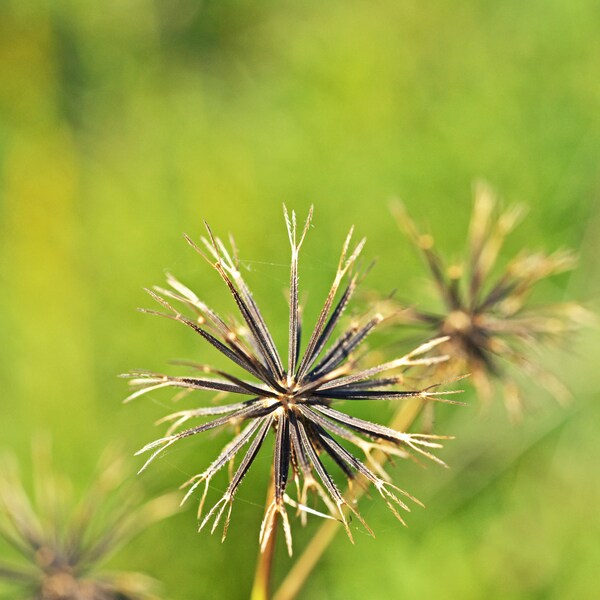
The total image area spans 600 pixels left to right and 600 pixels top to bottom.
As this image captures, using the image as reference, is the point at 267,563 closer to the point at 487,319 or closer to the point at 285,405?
the point at 285,405

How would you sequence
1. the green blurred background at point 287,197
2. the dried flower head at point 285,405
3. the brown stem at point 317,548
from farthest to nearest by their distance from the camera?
the green blurred background at point 287,197
the brown stem at point 317,548
the dried flower head at point 285,405

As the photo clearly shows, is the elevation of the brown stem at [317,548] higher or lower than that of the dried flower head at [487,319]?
lower

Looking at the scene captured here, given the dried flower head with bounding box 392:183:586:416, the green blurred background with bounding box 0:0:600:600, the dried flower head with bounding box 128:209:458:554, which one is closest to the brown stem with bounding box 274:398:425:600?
the dried flower head with bounding box 392:183:586:416

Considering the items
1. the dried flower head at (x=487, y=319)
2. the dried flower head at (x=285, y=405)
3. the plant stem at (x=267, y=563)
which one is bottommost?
the plant stem at (x=267, y=563)

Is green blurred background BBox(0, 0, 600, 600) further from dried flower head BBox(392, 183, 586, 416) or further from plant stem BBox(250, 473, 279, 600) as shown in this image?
plant stem BBox(250, 473, 279, 600)

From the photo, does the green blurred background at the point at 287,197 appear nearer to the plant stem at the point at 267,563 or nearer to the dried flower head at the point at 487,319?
the dried flower head at the point at 487,319

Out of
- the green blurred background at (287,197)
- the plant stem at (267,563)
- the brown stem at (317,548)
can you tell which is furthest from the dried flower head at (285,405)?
the green blurred background at (287,197)

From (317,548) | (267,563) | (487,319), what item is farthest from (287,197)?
(267,563)

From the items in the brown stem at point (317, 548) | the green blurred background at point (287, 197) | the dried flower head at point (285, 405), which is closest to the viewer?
the dried flower head at point (285, 405)

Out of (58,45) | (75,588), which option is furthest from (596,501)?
(58,45)
